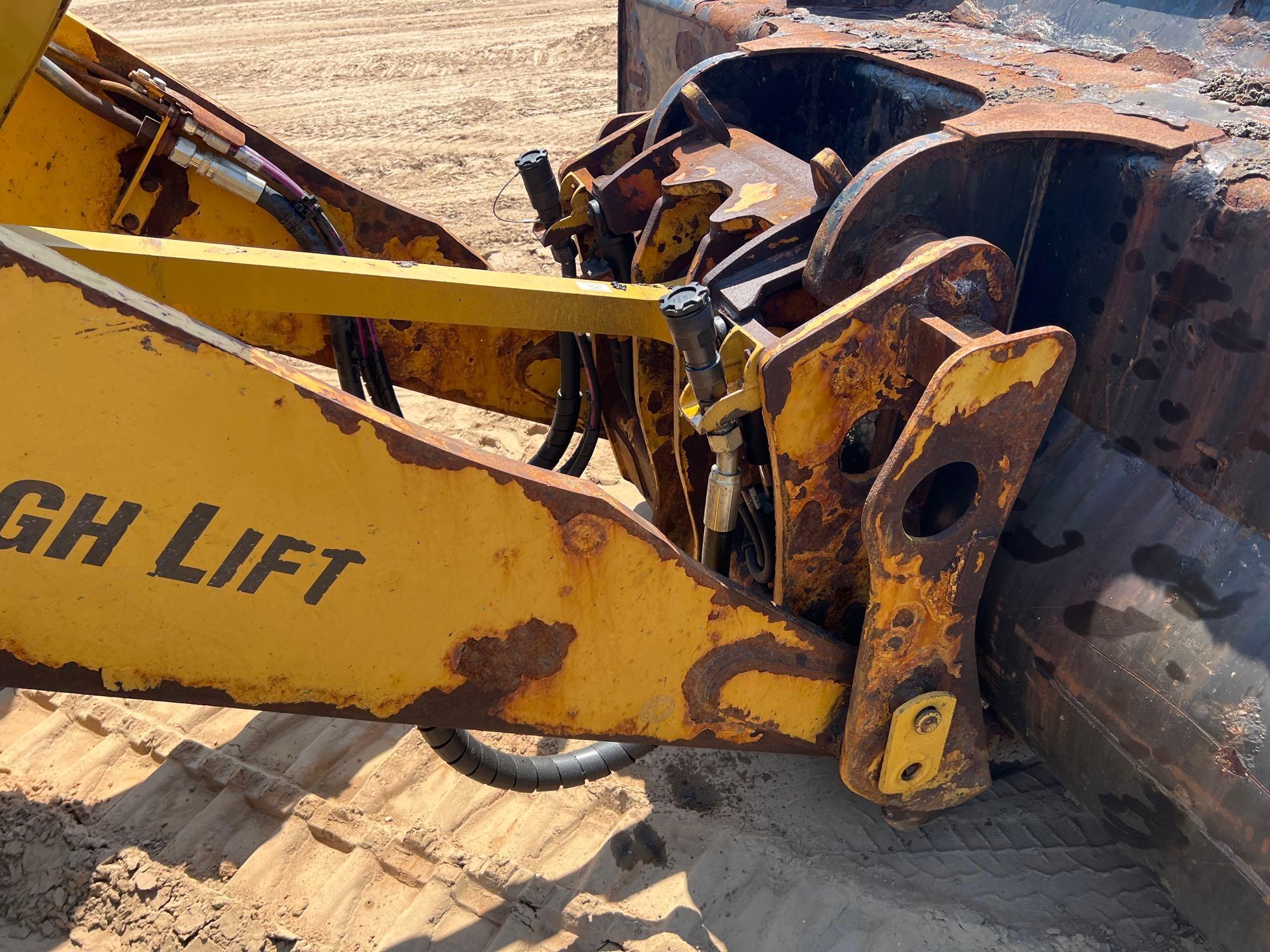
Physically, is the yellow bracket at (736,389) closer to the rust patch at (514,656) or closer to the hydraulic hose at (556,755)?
the rust patch at (514,656)

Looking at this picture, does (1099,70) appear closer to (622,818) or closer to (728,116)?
(728,116)

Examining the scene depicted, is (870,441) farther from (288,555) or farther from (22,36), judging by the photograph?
(22,36)

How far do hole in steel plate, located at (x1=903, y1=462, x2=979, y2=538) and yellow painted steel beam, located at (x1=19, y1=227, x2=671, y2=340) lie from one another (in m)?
0.56

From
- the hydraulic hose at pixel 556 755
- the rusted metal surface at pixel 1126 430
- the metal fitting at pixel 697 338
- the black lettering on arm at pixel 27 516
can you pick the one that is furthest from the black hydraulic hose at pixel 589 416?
the black lettering on arm at pixel 27 516

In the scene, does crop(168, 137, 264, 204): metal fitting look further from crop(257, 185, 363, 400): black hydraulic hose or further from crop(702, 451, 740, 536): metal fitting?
crop(702, 451, 740, 536): metal fitting

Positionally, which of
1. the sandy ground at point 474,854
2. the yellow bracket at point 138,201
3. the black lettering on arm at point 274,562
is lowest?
the sandy ground at point 474,854

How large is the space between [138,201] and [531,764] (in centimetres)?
158

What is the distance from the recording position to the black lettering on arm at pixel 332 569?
4.55 ft

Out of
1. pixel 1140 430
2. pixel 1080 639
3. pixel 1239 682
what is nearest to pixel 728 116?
Answer: pixel 1140 430

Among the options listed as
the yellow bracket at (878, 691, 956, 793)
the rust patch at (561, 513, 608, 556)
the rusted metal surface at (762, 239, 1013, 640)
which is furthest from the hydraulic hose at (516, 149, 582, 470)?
the yellow bracket at (878, 691, 956, 793)

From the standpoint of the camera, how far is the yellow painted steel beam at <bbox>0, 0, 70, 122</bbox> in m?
1.12

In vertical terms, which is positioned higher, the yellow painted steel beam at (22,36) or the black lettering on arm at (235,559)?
the yellow painted steel beam at (22,36)

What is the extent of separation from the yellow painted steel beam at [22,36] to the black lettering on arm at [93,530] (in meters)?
0.45

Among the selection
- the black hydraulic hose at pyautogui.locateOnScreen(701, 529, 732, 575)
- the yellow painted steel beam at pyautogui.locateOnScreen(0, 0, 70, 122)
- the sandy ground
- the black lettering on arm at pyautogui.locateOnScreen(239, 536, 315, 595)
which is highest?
the yellow painted steel beam at pyautogui.locateOnScreen(0, 0, 70, 122)
